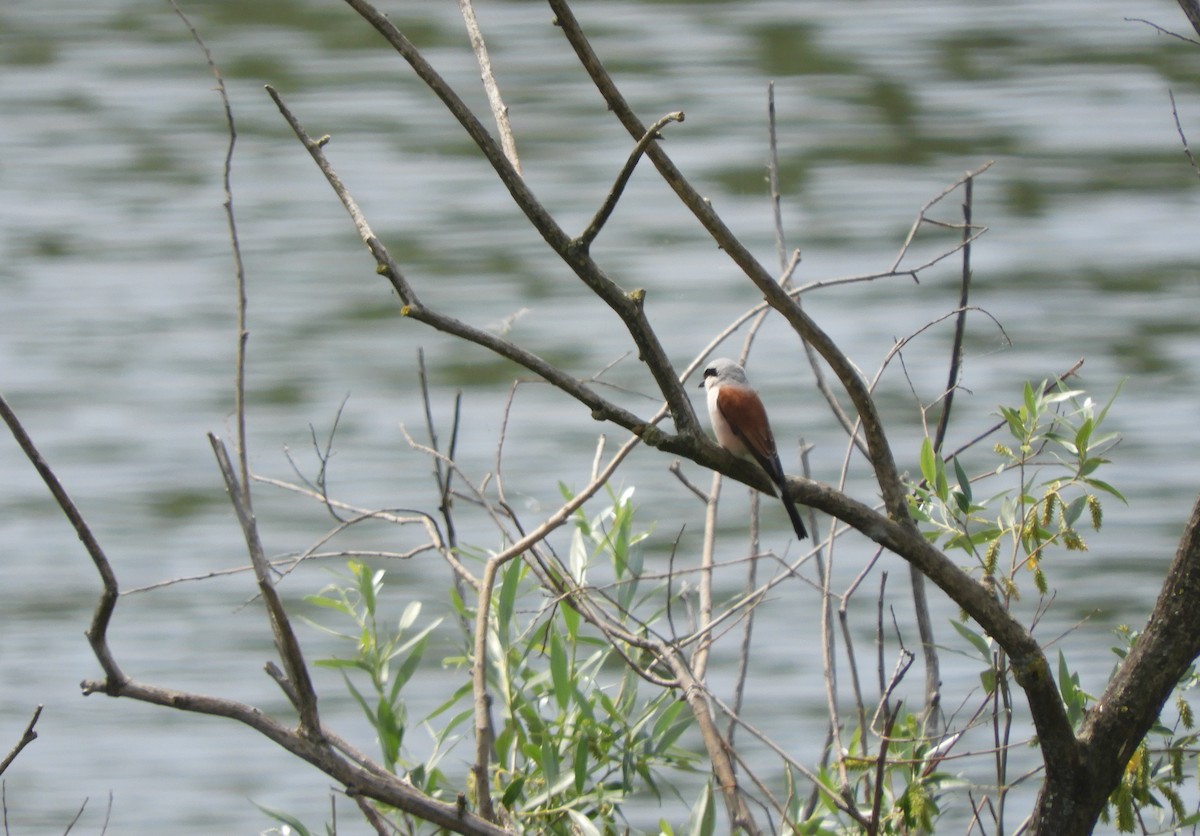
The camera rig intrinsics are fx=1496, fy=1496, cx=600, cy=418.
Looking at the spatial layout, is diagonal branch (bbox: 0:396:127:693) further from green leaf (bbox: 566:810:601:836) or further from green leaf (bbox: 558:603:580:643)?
green leaf (bbox: 558:603:580:643)

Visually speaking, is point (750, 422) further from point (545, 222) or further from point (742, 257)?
point (545, 222)

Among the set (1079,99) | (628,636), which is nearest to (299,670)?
(628,636)

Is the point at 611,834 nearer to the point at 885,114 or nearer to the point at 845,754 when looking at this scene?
the point at 845,754

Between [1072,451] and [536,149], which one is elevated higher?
[1072,451]

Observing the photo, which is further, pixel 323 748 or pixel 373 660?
pixel 373 660

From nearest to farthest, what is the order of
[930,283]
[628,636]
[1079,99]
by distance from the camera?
[628,636] → [930,283] → [1079,99]

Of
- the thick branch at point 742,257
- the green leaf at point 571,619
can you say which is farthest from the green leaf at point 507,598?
the thick branch at point 742,257

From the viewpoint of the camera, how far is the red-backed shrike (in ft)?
8.87

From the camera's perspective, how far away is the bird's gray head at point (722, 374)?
311 centimetres

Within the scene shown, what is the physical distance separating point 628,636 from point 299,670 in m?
0.71

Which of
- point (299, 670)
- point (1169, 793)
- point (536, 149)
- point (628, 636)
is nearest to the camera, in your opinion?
point (299, 670)

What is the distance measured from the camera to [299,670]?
1564mm

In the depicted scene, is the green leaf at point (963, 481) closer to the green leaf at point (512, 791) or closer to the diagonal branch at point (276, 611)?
the green leaf at point (512, 791)

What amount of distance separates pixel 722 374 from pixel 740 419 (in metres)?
0.34
